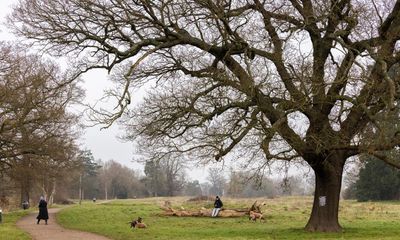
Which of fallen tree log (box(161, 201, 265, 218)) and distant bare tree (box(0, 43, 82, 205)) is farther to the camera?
fallen tree log (box(161, 201, 265, 218))

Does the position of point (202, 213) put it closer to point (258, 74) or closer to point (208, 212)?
point (208, 212)

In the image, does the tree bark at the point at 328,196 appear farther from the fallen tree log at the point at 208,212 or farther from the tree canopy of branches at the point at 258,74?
the fallen tree log at the point at 208,212

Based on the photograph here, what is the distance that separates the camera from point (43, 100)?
31.5 metres

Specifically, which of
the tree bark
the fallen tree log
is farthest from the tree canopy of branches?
the fallen tree log

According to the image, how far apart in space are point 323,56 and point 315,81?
3182 millimetres

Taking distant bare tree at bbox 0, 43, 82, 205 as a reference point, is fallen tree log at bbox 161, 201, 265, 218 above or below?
below

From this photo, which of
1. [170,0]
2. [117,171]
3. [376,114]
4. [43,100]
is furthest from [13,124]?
[117,171]

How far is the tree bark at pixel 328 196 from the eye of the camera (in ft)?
72.2

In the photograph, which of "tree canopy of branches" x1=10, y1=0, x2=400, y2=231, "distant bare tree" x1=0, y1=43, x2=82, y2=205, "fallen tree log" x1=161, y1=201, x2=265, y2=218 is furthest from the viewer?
"fallen tree log" x1=161, y1=201, x2=265, y2=218

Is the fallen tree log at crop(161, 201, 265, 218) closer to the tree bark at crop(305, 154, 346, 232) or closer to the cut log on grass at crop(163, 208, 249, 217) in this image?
the cut log on grass at crop(163, 208, 249, 217)

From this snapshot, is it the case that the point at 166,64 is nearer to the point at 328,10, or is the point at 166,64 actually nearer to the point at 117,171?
the point at 328,10

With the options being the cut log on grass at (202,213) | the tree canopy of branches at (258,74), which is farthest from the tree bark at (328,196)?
the cut log on grass at (202,213)

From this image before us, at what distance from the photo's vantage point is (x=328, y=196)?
2231cm

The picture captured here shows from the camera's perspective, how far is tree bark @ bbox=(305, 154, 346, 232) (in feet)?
72.2
